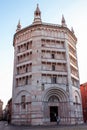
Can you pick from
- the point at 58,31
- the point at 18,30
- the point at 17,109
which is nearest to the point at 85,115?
the point at 17,109

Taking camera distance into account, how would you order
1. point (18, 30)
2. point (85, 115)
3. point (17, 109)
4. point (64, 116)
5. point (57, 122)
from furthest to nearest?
point (85, 115)
point (18, 30)
point (17, 109)
point (64, 116)
point (57, 122)

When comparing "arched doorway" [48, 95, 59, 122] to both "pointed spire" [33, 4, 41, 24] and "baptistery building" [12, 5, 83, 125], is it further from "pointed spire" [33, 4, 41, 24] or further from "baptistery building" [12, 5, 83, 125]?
"pointed spire" [33, 4, 41, 24]

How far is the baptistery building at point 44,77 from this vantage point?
106 feet

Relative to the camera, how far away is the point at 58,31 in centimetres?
3819

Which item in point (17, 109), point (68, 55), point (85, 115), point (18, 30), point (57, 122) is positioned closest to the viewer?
point (57, 122)

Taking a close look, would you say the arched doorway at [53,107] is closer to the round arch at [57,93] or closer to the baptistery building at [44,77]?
the baptistery building at [44,77]

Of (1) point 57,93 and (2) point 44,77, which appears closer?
(1) point 57,93

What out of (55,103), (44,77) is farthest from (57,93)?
(44,77)

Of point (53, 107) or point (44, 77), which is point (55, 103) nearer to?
point (53, 107)

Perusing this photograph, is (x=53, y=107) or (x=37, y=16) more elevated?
(x=37, y=16)

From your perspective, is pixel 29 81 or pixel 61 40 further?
pixel 61 40

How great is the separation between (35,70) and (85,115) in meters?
23.2

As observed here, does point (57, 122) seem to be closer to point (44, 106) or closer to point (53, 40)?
point (44, 106)

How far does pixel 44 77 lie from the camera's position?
34.0 m
